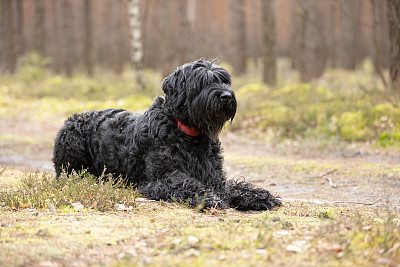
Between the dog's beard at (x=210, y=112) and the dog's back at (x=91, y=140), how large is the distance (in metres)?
1.32

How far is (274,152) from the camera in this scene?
9.62m

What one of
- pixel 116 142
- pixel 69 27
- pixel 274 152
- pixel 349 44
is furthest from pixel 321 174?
pixel 349 44

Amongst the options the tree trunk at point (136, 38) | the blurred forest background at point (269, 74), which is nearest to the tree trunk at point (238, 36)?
the blurred forest background at point (269, 74)

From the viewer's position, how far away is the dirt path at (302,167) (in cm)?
635

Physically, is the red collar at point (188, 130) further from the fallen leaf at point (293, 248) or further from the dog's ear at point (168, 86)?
the fallen leaf at point (293, 248)

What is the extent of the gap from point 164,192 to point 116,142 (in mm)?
1257

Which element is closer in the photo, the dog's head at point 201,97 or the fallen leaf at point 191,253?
the fallen leaf at point 191,253

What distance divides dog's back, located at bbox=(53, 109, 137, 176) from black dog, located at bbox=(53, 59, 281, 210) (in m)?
0.02

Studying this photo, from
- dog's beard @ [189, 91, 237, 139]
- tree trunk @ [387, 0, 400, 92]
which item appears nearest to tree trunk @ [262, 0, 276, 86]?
tree trunk @ [387, 0, 400, 92]

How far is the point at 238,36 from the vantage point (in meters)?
23.0

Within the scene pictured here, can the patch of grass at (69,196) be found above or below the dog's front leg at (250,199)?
above

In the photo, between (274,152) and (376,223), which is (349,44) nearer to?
(274,152)

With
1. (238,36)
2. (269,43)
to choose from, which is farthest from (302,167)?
(238,36)

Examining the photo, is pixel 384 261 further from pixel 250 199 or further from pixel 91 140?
pixel 91 140
